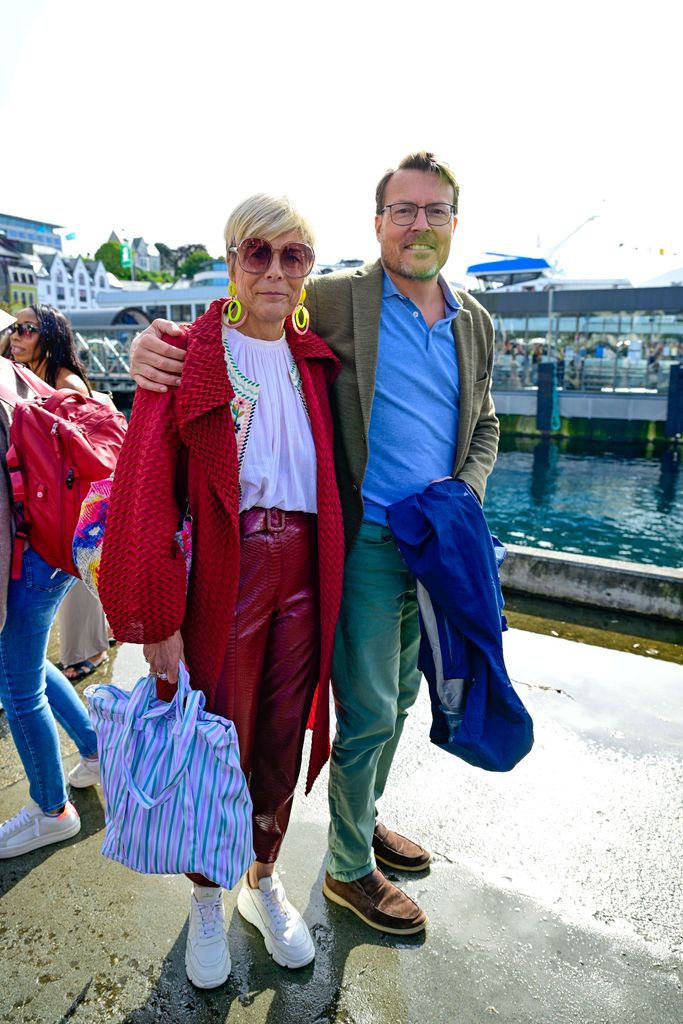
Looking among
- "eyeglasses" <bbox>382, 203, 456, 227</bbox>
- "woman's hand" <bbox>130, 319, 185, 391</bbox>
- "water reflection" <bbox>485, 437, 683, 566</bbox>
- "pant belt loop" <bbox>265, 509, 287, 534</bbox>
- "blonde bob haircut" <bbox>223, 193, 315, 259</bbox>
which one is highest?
"eyeglasses" <bbox>382, 203, 456, 227</bbox>

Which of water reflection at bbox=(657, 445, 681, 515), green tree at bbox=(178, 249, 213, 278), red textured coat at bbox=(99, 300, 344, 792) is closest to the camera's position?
red textured coat at bbox=(99, 300, 344, 792)

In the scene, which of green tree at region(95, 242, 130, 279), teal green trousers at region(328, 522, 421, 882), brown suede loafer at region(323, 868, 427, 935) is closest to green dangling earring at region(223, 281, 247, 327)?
teal green trousers at region(328, 522, 421, 882)

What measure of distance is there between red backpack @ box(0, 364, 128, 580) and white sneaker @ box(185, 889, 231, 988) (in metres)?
1.04

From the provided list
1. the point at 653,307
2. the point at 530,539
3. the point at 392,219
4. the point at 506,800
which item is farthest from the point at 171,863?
the point at 653,307

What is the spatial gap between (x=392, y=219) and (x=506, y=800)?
2.21 meters

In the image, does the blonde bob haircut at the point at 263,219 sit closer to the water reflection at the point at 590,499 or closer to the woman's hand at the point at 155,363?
the woman's hand at the point at 155,363

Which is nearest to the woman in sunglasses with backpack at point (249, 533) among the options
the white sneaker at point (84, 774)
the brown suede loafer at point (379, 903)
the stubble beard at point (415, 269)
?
the brown suede loafer at point (379, 903)

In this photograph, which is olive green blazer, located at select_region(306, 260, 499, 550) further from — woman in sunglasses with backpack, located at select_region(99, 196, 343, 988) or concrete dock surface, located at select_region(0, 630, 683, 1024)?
concrete dock surface, located at select_region(0, 630, 683, 1024)

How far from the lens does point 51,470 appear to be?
2137mm

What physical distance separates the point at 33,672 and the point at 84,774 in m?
0.70

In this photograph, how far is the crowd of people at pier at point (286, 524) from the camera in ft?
5.82

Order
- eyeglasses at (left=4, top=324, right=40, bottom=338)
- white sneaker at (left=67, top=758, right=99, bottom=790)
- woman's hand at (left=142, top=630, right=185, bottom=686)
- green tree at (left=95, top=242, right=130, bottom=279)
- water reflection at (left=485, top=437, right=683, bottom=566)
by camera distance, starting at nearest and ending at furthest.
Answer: woman's hand at (left=142, top=630, right=185, bottom=686), white sneaker at (left=67, top=758, right=99, bottom=790), eyeglasses at (left=4, top=324, right=40, bottom=338), water reflection at (left=485, top=437, right=683, bottom=566), green tree at (left=95, top=242, right=130, bottom=279)

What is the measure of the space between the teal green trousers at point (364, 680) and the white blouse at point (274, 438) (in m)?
0.31

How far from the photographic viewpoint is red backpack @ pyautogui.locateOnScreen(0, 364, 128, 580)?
6.99ft
